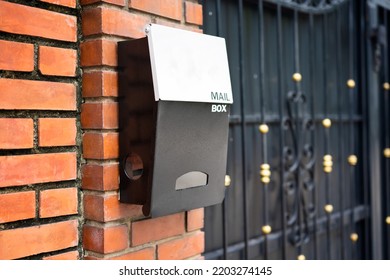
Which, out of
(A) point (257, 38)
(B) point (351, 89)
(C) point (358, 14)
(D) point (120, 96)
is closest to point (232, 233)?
(A) point (257, 38)

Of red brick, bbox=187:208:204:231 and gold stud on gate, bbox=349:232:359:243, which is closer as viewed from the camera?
red brick, bbox=187:208:204:231

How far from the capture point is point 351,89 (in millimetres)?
3139

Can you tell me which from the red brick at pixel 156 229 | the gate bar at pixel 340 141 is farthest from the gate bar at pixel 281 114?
the red brick at pixel 156 229

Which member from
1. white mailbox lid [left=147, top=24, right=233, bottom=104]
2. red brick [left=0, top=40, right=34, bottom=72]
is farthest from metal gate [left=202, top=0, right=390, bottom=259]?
red brick [left=0, top=40, right=34, bottom=72]

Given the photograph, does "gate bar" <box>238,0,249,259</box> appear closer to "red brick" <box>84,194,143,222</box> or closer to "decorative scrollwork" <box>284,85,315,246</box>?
"decorative scrollwork" <box>284,85,315,246</box>

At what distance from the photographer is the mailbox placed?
1.38 m

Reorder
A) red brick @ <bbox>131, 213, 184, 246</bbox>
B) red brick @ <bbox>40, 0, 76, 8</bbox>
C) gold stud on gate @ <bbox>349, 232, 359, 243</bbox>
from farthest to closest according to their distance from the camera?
gold stud on gate @ <bbox>349, 232, 359, 243</bbox> → red brick @ <bbox>131, 213, 184, 246</bbox> → red brick @ <bbox>40, 0, 76, 8</bbox>

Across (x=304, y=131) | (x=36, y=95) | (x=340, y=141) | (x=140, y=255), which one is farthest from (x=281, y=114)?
(x=36, y=95)

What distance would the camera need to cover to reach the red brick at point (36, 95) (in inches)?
50.9

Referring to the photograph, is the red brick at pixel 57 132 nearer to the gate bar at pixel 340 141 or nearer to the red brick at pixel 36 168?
the red brick at pixel 36 168

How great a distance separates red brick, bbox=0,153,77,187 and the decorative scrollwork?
4.51ft

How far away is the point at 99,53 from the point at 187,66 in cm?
25

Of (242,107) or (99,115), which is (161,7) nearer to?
(99,115)
